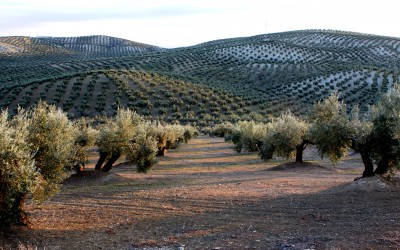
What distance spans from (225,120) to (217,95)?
934 centimetres

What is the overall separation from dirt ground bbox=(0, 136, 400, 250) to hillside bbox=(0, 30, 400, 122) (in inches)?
964

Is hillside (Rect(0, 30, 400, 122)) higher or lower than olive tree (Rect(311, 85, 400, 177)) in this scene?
higher

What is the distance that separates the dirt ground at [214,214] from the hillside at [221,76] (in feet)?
80.3

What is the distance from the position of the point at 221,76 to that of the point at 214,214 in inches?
2973

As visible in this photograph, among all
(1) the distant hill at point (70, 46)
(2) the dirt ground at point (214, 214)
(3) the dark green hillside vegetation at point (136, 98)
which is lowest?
(2) the dirt ground at point (214, 214)

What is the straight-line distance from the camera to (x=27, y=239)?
12.1 metres

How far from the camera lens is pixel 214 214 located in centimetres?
1484

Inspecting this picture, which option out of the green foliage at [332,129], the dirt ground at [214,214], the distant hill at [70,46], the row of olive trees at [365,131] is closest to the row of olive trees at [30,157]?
the dirt ground at [214,214]

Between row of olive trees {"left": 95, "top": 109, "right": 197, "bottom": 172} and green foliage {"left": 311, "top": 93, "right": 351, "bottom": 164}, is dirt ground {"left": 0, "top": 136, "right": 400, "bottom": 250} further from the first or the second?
green foliage {"left": 311, "top": 93, "right": 351, "bottom": 164}

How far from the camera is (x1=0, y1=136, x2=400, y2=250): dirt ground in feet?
38.5

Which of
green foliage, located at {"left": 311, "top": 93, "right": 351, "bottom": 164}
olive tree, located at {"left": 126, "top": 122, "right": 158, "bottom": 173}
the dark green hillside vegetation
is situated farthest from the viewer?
the dark green hillside vegetation

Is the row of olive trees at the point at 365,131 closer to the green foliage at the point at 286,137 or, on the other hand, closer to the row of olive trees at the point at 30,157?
the green foliage at the point at 286,137

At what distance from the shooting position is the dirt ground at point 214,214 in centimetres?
1174

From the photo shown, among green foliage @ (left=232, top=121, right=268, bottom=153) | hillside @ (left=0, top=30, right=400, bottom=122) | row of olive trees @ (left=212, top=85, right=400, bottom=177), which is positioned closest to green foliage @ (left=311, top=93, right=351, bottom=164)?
row of olive trees @ (left=212, top=85, right=400, bottom=177)
